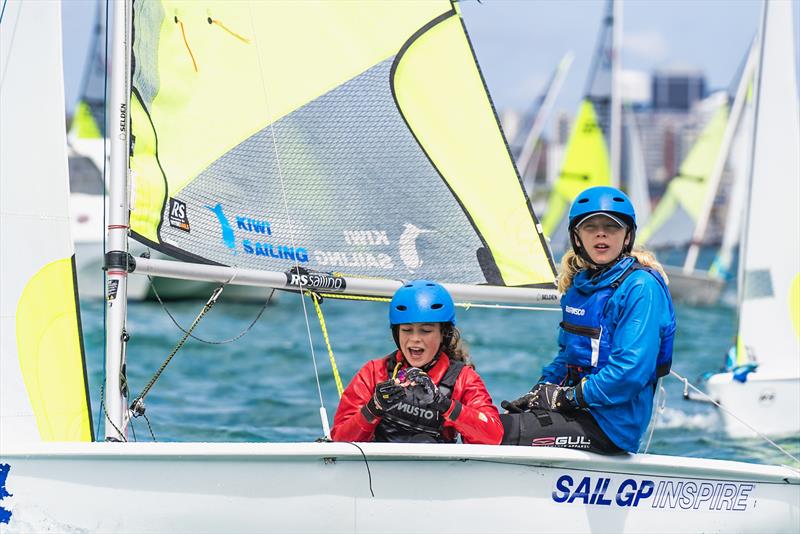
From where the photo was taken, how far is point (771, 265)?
7.60 m

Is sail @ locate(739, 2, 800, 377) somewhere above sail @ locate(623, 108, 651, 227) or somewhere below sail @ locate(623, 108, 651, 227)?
below

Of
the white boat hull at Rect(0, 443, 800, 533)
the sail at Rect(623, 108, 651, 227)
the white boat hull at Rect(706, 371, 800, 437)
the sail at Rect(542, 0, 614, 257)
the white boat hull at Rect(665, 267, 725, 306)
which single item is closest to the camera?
the white boat hull at Rect(0, 443, 800, 533)

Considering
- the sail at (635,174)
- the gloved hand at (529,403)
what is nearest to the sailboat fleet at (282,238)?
the gloved hand at (529,403)

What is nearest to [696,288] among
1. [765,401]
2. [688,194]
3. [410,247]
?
[688,194]

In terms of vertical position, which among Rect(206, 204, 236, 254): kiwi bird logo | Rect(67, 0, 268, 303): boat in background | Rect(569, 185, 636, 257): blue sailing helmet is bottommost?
Rect(569, 185, 636, 257): blue sailing helmet

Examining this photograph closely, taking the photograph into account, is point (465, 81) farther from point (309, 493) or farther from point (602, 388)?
point (309, 493)

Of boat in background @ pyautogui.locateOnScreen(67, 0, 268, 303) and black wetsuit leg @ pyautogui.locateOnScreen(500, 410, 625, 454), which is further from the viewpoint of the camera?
boat in background @ pyautogui.locateOnScreen(67, 0, 268, 303)

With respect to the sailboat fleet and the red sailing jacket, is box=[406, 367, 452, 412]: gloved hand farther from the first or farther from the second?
the sailboat fleet

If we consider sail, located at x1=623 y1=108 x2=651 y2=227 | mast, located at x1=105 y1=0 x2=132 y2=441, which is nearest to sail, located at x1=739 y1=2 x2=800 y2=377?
mast, located at x1=105 y1=0 x2=132 y2=441

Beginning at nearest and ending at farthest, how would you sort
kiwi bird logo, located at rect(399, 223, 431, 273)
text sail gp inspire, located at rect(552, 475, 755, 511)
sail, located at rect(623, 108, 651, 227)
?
text sail gp inspire, located at rect(552, 475, 755, 511) < kiwi bird logo, located at rect(399, 223, 431, 273) < sail, located at rect(623, 108, 651, 227)

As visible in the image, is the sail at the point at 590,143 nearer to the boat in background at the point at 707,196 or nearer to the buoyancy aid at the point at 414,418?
the boat in background at the point at 707,196

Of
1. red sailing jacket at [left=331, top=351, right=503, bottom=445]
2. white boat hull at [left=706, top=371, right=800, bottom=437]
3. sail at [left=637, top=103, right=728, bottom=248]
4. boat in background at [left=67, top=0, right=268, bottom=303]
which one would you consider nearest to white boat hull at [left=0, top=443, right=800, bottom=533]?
red sailing jacket at [left=331, top=351, right=503, bottom=445]

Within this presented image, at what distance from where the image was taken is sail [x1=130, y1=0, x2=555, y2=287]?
4.09 metres

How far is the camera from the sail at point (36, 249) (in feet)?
11.8
